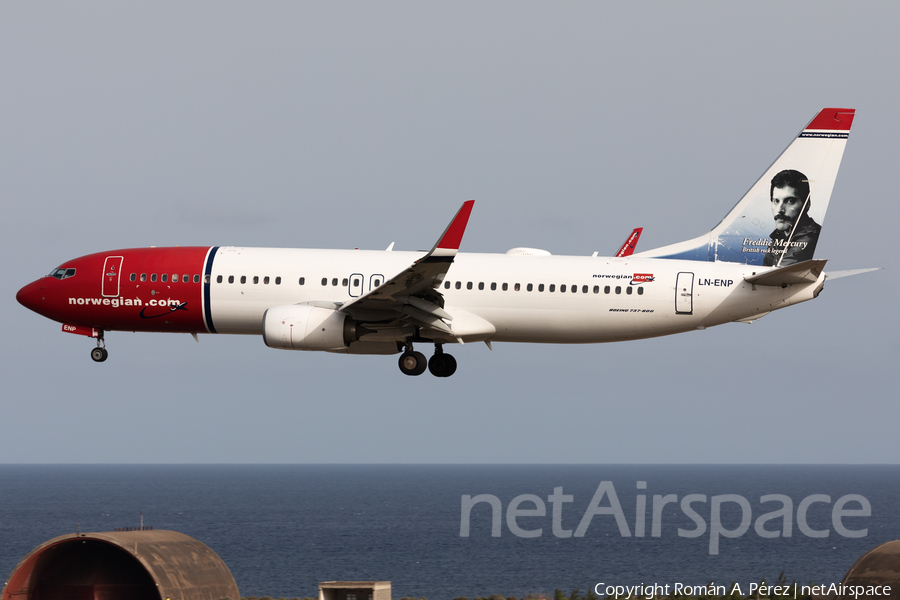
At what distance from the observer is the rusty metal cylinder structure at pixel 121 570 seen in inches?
1809

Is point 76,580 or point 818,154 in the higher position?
point 818,154

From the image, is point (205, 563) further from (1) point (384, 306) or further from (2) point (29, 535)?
(2) point (29, 535)

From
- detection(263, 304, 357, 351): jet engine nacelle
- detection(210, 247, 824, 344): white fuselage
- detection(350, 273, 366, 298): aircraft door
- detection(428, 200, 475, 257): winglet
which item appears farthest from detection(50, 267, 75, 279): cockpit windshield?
detection(428, 200, 475, 257): winglet

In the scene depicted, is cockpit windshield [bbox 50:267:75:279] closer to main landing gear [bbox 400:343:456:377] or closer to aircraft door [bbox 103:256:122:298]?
aircraft door [bbox 103:256:122:298]

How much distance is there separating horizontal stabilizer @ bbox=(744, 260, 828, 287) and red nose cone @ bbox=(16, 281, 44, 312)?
88.6 ft

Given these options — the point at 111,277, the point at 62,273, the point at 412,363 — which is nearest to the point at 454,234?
the point at 412,363

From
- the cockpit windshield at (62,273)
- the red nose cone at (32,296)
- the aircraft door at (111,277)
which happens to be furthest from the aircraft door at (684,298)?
the red nose cone at (32,296)

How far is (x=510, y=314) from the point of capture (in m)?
36.1

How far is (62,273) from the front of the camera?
39219 mm

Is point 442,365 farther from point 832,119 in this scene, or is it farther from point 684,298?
point 832,119

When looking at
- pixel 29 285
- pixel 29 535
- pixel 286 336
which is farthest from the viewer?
pixel 29 535

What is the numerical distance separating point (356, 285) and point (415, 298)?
290 centimetres

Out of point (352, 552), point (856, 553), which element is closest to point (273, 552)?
point (352, 552)

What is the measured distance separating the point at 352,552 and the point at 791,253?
116m
